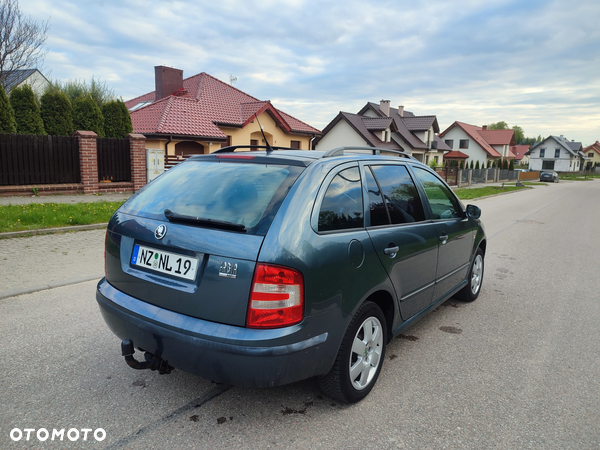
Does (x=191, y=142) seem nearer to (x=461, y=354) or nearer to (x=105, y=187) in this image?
(x=105, y=187)

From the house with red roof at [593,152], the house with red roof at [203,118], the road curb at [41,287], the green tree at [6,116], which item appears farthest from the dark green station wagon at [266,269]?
the house with red roof at [593,152]

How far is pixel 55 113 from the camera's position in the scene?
1662cm

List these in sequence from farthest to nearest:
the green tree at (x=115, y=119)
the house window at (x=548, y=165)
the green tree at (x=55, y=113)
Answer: the house window at (x=548, y=165)
the green tree at (x=115, y=119)
the green tree at (x=55, y=113)

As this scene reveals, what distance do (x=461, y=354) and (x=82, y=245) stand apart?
6462 millimetres

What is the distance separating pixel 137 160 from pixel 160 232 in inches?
564

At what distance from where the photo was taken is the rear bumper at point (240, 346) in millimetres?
2277

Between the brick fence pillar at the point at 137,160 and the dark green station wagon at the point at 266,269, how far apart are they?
1346 centimetres

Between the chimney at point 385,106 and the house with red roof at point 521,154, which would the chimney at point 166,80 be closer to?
the chimney at point 385,106

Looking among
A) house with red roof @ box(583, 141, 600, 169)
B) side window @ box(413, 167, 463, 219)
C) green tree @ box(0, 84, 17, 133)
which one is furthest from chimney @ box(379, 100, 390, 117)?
house with red roof @ box(583, 141, 600, 169)

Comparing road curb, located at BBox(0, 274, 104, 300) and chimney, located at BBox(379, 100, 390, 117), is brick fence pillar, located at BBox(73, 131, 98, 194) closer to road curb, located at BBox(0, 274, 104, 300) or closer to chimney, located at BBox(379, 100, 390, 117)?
road curb, located at BBox(0, 274, 104, 300)

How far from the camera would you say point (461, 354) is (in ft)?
12.1

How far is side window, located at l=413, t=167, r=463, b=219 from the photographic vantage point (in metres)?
3.97

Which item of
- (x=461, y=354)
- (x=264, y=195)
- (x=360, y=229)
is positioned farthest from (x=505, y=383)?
(x=264, y=195)

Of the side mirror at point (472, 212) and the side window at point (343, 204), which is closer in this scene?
the side window at point (343, 204)
